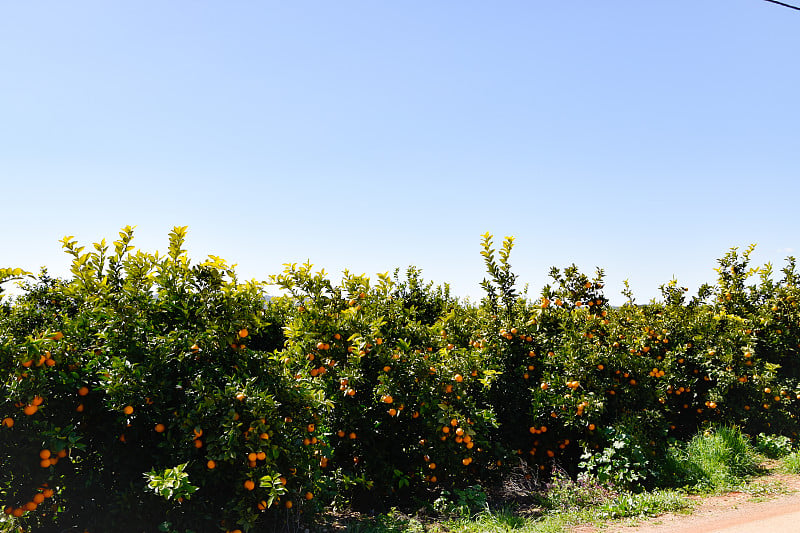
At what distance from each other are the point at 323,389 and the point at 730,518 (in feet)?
13.5

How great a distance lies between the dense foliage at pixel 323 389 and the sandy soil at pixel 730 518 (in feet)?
2.36

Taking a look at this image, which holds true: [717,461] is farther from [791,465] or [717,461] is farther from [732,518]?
[732,518]

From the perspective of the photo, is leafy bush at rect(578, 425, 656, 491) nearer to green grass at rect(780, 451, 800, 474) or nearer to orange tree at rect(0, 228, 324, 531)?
green grass at rect(780, 451, 800, 474)

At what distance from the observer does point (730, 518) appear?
5.02 m

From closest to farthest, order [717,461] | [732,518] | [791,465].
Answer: [732,518]
[717,461]
[791,465]

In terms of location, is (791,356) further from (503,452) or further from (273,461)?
(273,461)

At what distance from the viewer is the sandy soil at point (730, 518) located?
4.74 meters

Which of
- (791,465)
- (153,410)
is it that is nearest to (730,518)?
(791,465)

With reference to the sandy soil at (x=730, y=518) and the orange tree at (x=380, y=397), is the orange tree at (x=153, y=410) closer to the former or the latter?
the orange tree at (x=380, y=397)

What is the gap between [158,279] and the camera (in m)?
4.20

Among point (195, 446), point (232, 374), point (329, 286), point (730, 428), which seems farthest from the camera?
point (730, 428)

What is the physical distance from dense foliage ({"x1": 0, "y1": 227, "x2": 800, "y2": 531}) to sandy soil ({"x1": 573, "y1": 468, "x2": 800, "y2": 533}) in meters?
0.72

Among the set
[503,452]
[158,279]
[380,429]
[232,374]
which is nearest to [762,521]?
[503,452]

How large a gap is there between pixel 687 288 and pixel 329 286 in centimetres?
713
